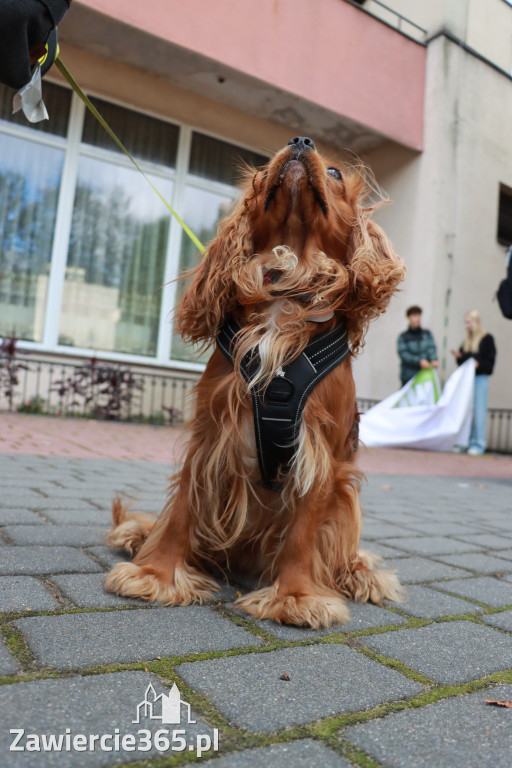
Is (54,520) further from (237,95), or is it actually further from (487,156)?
(487,156)

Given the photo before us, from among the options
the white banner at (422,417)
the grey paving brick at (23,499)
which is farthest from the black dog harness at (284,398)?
the white banner at (422,417)

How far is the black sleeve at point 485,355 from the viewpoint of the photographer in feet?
31.2

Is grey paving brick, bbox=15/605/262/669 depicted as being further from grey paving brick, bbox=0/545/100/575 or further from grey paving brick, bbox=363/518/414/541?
grey paving brick, bbox=363/518/414/541

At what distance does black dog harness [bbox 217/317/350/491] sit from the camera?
2031 mm

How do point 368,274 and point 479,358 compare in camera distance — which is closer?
point 368,274

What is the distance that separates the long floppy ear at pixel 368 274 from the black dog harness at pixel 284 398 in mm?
164

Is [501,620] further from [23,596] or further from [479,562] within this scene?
[23,596]

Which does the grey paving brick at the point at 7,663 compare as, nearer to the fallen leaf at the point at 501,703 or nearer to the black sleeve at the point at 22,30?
the fallen leaf at the point at 501,703

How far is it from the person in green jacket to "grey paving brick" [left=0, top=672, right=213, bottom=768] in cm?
842

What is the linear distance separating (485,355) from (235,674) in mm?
8810

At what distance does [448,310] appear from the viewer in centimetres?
1088

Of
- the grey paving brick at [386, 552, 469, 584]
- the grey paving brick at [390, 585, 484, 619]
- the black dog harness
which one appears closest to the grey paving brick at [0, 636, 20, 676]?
the black dog harness

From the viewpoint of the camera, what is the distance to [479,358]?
950cm

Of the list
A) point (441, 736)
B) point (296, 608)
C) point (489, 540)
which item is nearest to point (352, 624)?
point (296, 608)
